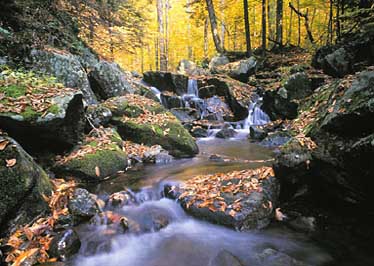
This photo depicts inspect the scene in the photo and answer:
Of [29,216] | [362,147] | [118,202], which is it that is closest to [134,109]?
[118,202]

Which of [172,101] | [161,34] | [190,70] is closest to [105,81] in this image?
[172,101]

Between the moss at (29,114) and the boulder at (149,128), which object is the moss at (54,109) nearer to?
the moss at (29,114)

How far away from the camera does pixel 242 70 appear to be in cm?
1641

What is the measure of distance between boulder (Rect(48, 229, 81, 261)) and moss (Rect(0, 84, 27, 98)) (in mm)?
3324

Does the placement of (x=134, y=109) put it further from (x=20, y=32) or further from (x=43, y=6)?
(x=43, y=6)

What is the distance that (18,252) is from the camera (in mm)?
3650

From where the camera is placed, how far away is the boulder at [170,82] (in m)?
16.3

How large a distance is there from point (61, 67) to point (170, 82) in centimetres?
822

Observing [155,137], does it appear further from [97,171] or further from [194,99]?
[194,99]

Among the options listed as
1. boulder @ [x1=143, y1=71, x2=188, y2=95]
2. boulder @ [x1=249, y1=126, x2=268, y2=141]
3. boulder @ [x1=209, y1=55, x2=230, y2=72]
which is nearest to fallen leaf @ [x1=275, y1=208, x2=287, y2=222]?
boulder @ [x1=249, y1=126, x2=268, y2=141]

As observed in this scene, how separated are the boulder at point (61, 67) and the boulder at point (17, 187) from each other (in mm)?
4470

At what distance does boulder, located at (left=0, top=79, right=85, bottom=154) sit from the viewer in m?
5.44

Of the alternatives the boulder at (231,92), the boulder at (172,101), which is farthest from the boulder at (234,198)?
the boulder at (172,101)

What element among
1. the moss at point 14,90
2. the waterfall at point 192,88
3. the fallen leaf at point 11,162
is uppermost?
the waterfall at point 192,88
